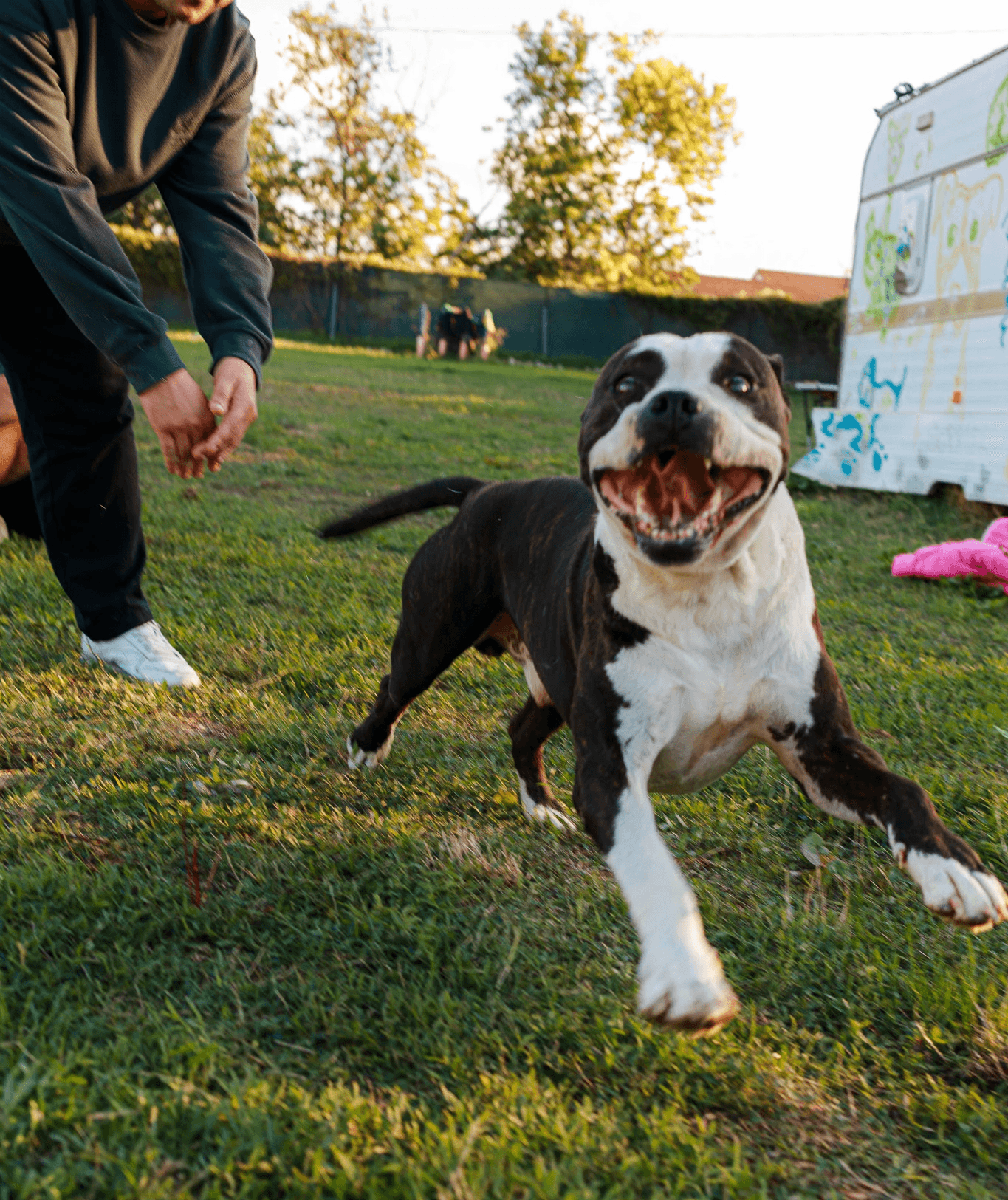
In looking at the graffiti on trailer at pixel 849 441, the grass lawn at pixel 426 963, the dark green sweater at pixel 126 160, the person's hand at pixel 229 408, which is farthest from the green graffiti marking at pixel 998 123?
the person's hand at pixel 229 408

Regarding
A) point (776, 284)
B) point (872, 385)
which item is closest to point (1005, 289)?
A: point (872, 385)

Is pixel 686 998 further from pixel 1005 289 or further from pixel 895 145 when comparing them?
pixel 895 145

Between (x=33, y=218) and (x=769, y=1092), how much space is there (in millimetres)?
2772

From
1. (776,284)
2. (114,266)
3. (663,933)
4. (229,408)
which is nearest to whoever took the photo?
(663,933)

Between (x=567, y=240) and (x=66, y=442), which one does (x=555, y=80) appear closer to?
(x=567, y=240)

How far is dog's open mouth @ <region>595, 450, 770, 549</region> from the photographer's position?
2.13 m

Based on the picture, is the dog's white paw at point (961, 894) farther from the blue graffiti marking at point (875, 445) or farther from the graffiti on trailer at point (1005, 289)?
the blue graffiti marking at point (875, 445)

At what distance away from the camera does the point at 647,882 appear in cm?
196

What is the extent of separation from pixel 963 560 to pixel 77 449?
15.7 ft

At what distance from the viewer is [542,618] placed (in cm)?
283

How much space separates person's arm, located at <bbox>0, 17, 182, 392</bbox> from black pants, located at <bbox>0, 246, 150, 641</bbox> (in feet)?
2.62

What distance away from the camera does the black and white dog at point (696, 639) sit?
2043 millimetres

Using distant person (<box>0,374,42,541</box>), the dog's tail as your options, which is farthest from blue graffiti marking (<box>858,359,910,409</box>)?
distant person (<box>0,374,42,541</box>)

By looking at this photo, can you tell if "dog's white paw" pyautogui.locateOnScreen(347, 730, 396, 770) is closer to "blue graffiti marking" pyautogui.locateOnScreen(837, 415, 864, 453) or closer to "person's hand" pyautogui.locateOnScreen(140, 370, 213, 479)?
"person's hand" pyautogui.locateOnScreen(140, 370, 213, 479)
